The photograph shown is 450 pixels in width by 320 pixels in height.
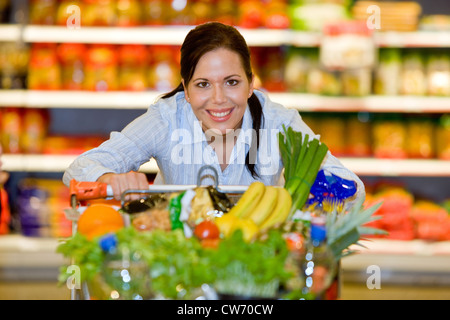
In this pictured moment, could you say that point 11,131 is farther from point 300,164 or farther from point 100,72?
point 300,164

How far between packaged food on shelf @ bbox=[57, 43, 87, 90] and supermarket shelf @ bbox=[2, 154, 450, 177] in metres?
0.46

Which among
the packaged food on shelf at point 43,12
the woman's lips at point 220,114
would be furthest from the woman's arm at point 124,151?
the packaged food on shelf at point 43,12

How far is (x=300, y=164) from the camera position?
1695mm

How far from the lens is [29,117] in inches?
159

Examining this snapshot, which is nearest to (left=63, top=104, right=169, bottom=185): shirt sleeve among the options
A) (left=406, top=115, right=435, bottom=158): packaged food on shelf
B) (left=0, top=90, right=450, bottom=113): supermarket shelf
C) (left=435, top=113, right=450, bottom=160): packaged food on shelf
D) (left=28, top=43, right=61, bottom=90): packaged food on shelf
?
(left=0, top=90, right=450, bottom=113): supermarket shelf

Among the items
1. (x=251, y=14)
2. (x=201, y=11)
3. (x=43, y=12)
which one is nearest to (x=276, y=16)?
(x=251, y=14)

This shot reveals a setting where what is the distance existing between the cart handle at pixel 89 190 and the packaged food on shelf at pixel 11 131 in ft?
8.50

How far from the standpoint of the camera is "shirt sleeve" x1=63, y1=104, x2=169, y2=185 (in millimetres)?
1902

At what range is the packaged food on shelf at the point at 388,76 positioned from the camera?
3.99 meters

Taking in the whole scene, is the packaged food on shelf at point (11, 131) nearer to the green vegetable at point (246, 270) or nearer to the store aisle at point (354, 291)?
the store aisle at point (354, 291)

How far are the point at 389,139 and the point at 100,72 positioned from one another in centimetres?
188

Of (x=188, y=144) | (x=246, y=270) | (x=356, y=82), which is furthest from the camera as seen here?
(x=356, y=82)
